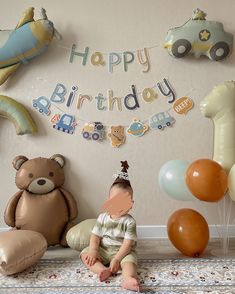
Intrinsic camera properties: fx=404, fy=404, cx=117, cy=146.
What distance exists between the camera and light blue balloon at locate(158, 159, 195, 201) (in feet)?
7.71

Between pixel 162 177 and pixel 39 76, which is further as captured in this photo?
pixel 39 76

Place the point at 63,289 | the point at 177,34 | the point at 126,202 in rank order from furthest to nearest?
the point at 177,34 < the point at 126,202 < the point at 63,289

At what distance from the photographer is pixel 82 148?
2820 millimetres

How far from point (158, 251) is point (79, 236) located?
0.51 meters

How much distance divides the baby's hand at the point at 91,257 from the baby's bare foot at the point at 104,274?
0.10 metres

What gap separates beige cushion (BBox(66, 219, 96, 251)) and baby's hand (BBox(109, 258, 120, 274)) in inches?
15.7

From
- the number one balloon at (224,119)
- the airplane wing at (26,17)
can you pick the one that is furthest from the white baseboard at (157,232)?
the airplane wing at (26,17)

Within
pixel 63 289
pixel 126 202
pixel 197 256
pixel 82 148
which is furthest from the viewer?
pixel 82 148

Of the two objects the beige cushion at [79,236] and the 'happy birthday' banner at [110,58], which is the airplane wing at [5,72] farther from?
the beige cushion at [79,236]

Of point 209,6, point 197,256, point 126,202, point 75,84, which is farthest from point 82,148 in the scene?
point 209,6

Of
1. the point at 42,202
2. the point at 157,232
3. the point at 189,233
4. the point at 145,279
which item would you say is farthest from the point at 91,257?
the point at 157,232

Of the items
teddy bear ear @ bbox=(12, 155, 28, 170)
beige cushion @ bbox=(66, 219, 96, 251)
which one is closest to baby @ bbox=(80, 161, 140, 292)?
beige cushion @ bbox=(66, 219, 96, 251)

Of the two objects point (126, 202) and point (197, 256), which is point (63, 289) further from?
point (197, 256)

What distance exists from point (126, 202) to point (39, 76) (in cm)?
123
